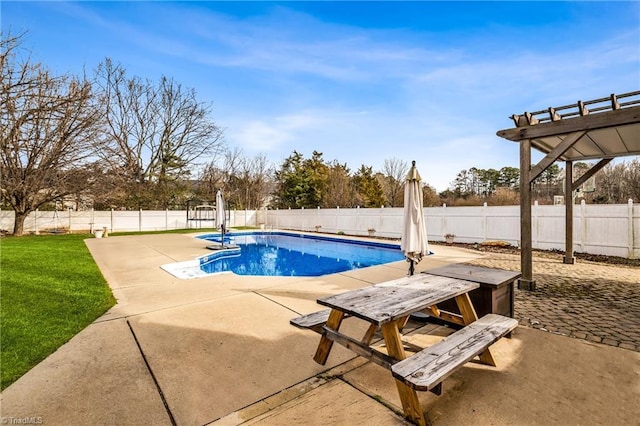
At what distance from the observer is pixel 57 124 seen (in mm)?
14172

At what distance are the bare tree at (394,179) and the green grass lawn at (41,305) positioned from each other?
21.1 meters

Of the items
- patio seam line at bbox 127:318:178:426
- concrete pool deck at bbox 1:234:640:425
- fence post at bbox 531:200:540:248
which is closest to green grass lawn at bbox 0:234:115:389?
concrete pool deck at bbox 1:234:640:425

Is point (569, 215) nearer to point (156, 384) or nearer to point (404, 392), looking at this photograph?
point (404, 392)

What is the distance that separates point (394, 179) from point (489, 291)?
22620 mm

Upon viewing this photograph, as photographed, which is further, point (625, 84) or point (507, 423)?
point (625, 84)

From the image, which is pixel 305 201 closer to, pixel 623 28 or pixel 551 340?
pixel 623 28

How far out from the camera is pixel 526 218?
195 inches

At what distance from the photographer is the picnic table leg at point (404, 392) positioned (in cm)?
182

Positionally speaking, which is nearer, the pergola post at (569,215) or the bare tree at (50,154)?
the pergola post at (569,215)

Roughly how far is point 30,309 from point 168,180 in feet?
70.8

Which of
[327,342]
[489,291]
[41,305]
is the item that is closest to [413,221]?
[489,291]

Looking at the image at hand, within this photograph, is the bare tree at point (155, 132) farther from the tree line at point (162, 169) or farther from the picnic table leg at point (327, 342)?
the picnic table leg at point (327, 342)

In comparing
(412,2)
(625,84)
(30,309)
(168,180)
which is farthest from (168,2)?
(168,180)

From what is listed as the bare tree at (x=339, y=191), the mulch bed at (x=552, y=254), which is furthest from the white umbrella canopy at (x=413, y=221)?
the bare tree at (x=339, y=191)
